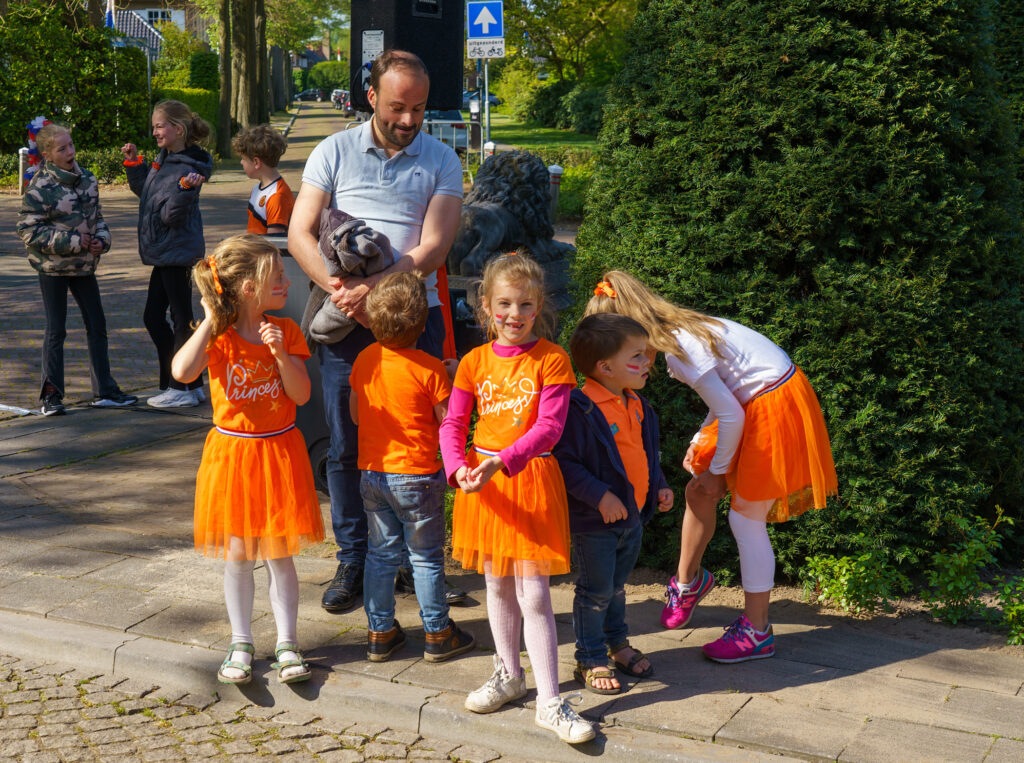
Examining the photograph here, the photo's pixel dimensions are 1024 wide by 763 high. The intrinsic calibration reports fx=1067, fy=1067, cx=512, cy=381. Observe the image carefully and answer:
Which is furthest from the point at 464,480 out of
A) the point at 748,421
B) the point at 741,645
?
the point at 741,645

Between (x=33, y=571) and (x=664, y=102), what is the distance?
3421mm

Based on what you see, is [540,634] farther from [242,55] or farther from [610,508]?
[242,55]

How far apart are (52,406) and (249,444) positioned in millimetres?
4359

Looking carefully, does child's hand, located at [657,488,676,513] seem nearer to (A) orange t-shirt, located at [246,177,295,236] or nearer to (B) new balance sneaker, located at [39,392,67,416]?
(A) orange t-shirt, located at [246,177,295,236]

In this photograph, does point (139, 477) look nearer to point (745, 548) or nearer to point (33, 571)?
point (33, 571)

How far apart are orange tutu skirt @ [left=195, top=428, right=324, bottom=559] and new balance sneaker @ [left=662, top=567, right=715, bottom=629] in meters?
1.43

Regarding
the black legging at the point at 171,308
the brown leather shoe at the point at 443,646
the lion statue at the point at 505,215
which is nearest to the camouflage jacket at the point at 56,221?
the black legging at the point at 171,308

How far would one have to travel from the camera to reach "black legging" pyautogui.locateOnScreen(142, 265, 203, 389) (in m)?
7.57

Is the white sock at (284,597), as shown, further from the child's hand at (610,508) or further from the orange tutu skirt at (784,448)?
the orange tutu skirt at (784,448)

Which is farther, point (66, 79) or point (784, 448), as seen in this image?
point (66, 79)

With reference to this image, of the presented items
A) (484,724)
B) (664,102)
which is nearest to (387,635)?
(484,724)

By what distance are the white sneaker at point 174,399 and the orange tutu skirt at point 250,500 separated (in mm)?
4218

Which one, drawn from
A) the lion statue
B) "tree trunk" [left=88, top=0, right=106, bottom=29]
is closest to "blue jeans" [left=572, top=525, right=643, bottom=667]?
the lion statue

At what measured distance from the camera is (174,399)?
306 inches
